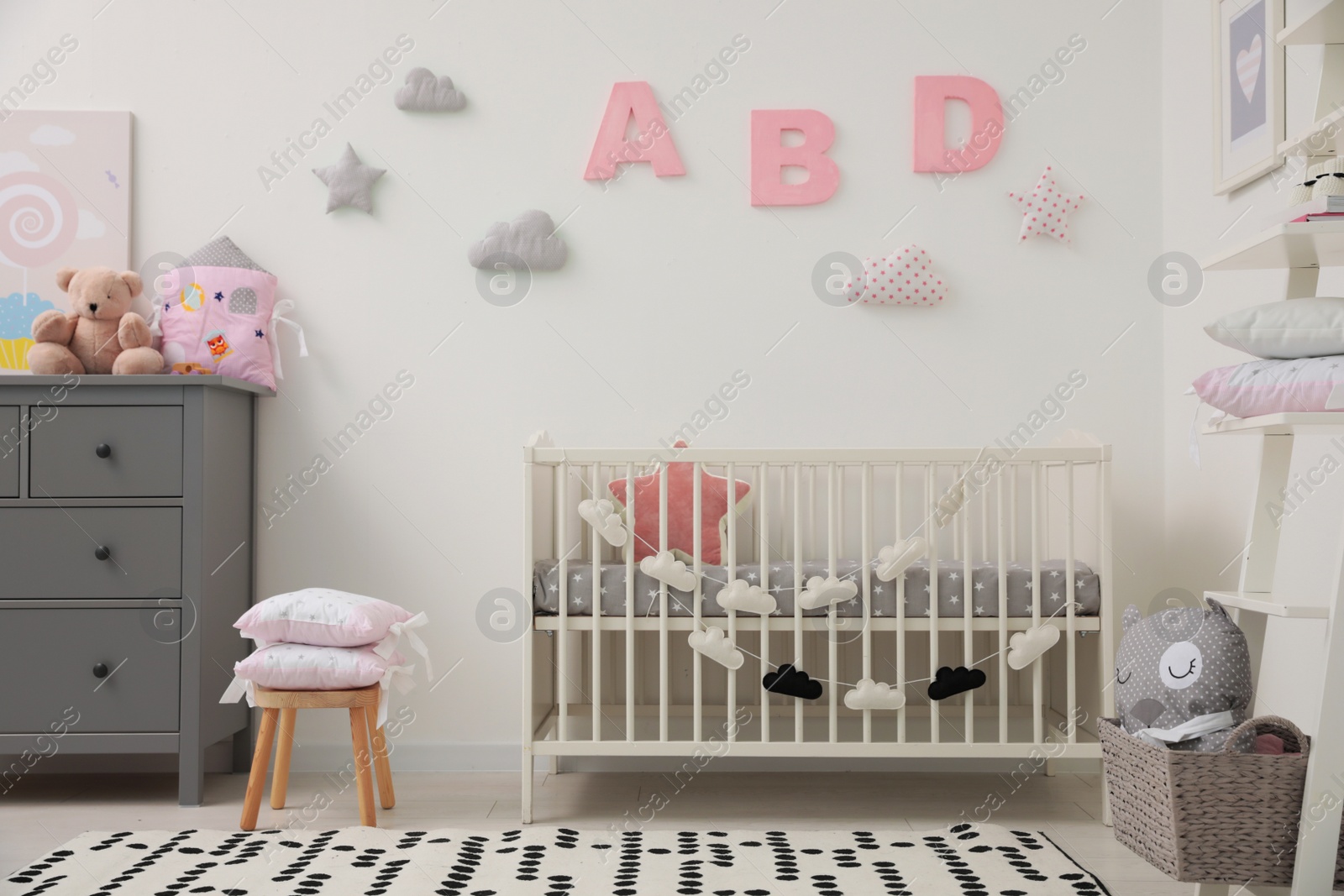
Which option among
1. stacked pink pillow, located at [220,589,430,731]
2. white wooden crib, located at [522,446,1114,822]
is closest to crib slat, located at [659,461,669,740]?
white wooden crib, located at [522,446,1114,822]

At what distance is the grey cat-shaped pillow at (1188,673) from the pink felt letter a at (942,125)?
1379 millimetres

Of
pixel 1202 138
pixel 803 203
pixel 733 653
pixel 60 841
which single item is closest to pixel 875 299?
pixel 803 203

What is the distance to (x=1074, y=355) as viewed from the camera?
102 inches

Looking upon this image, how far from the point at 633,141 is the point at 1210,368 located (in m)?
1.50

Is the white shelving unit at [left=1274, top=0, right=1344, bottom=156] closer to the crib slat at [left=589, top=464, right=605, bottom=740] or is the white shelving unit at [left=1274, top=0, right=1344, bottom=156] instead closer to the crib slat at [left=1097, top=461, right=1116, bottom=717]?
the crib slat at [left=1097, top=461, right=1116, bottom=717]

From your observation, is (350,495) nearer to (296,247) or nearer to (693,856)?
(296,247)

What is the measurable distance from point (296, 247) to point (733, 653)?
1542 millimetres

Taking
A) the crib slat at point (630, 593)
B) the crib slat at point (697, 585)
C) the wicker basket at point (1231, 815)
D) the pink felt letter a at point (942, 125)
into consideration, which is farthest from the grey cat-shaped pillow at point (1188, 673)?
the pink felt letter a at point (942, 125)

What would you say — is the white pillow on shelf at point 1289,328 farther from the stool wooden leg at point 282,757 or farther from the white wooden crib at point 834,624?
the stool wooden leg at point 282,757

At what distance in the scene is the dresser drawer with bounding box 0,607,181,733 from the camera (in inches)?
87.2

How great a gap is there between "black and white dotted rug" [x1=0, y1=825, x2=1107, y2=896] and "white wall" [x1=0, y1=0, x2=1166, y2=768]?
660 mm

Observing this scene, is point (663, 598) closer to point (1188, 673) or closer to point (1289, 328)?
point (1188, 673)

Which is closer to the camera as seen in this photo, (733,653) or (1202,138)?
(733,653)

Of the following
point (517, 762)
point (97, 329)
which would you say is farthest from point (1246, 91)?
point (97, 329)
